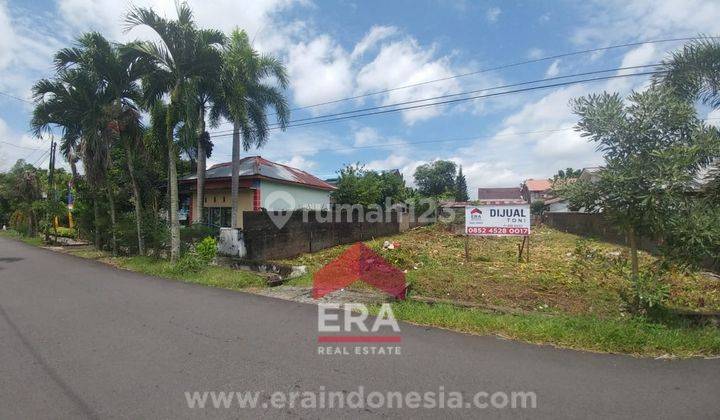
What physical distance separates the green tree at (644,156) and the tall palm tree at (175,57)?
1039cm

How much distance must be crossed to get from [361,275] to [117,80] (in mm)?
11334

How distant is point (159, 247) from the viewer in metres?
13.3

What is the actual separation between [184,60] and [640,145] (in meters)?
11.7

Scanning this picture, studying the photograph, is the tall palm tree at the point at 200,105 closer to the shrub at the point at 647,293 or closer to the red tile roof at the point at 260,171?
the red tile roof at the point at 260,171

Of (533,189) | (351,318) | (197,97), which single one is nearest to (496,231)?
(351,318)

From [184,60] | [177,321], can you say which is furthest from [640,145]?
[184,60]

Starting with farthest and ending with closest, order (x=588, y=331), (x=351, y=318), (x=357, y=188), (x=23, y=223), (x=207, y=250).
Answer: (x=23, y=223), (x=357, y=188), (x=207, y=250), (x=351, y=318), (x=588, y=331)

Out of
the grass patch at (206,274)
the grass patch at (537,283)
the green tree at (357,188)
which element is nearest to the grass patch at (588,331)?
the grass patch at (537,283)

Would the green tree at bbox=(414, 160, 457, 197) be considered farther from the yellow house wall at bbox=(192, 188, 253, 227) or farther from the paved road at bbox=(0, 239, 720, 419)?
the paved road at bbox=(0, 239, 720, 419)

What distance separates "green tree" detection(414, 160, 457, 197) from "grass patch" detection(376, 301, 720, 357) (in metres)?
53.0

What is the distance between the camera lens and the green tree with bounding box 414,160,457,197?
193 ft

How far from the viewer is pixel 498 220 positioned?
41.4 ft

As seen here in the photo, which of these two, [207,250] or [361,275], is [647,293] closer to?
[361,275]

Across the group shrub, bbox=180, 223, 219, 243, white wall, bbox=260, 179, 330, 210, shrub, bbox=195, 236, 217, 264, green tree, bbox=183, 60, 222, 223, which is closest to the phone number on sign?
shrub, bbox=195, 236, 217, 264
